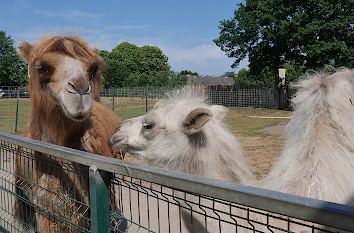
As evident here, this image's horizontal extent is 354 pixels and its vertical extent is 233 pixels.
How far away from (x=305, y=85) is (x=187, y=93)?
1.30 meters

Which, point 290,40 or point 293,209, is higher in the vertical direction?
point 290,40

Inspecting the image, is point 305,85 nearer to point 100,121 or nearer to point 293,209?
point 100,121

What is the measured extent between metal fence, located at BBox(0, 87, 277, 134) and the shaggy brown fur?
8686 millimetres

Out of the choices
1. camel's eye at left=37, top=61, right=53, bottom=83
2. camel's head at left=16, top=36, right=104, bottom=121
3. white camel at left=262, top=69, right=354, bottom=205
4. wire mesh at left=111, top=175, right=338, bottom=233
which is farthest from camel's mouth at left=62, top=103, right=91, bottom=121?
white camel at left=262, top=69, right=354, bottom=205

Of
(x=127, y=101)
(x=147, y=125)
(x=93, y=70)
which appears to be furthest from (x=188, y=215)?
(x=127, y=101)

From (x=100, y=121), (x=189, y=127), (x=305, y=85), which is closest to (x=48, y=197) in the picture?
(x=100, y=121)

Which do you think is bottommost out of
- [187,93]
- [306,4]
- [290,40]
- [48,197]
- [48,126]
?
[48,197]

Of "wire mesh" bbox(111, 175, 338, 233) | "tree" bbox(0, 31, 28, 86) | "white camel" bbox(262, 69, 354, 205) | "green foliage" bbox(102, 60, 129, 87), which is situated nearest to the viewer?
"wire mesh" bbox(111, 175, 338, 233)

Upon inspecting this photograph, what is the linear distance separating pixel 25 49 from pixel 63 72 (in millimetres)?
745

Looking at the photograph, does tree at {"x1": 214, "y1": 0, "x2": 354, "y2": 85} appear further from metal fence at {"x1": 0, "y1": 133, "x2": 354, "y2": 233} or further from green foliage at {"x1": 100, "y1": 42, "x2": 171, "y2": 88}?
green foliage at {"x1": 100, "y1": 42, "x2": 171, "y2": 88}

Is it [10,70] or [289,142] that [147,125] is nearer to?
[289,142]

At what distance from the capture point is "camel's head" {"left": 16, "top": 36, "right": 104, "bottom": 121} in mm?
2379

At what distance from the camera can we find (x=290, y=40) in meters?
22.6

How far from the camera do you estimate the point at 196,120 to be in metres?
2.49
